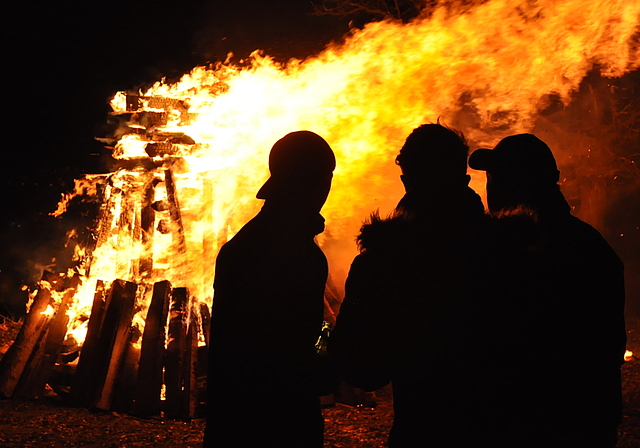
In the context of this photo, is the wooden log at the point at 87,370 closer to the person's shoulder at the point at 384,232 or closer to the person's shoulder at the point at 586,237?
the person's shoulder at the point at 384,232

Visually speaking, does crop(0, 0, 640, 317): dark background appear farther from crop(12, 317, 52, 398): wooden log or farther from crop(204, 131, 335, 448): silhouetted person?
crop(204, 131, 335, 448): silhouetted person

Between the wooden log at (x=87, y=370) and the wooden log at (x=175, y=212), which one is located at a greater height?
the wooden log at (x=175, y=212)

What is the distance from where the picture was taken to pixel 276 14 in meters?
9.53

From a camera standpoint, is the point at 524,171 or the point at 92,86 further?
the point at 92,86

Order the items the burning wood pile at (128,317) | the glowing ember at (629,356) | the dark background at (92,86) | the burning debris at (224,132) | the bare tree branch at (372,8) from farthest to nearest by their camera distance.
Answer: the bare tree branch at (372,8) < the dark background at (92,86) < the glowing ember at (629,356) < the burning debris at (224,132) < the burning wood pile at (128,317)

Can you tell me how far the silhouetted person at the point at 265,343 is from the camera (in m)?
2.17

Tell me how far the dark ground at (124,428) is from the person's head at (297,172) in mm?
3184

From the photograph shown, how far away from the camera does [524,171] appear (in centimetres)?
226

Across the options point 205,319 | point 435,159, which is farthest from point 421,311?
point 205,319

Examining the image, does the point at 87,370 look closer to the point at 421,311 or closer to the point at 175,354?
the point at 175,354

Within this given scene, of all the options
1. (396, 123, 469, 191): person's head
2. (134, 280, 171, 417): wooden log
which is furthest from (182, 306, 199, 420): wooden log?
(396, 123, 469, 191): person's head

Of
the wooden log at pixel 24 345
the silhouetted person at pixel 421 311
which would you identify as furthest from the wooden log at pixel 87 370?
the silhouetted person at pixel 421 311

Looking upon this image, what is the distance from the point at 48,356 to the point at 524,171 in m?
5.73

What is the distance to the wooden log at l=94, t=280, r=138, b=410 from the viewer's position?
5.06 metres
